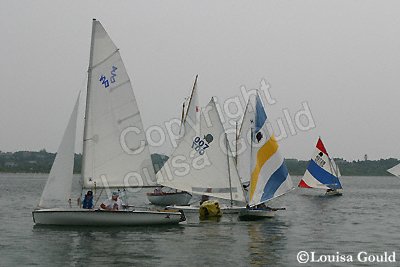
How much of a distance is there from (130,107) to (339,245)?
12.5m

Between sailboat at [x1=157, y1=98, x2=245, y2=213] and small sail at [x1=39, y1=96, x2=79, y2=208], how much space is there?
32.6 ft

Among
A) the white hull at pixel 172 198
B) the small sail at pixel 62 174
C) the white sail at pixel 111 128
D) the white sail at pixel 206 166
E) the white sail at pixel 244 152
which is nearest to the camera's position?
the small sail at pixel 62 174

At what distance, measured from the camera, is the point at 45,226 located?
31625mm

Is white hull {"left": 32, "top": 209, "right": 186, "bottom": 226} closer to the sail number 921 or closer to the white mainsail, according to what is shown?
the sail number 921

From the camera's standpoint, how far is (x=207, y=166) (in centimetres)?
3925

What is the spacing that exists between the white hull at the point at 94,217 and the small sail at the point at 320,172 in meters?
50.7

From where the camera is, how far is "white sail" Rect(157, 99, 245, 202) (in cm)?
3919

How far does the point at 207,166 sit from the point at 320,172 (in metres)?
44.2

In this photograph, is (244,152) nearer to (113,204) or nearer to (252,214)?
(252,214)

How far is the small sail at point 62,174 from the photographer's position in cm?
2994

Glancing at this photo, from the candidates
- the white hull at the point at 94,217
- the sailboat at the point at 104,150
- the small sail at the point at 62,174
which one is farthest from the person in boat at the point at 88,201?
the small sail at the point at 62,174

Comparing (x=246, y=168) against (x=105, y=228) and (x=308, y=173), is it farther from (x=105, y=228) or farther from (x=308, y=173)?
(x=308, y=173)

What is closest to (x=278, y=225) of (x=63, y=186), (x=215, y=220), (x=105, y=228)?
(x=215, y=220)

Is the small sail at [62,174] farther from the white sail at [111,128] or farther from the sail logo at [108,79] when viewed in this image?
the sail logo at [108,79]
